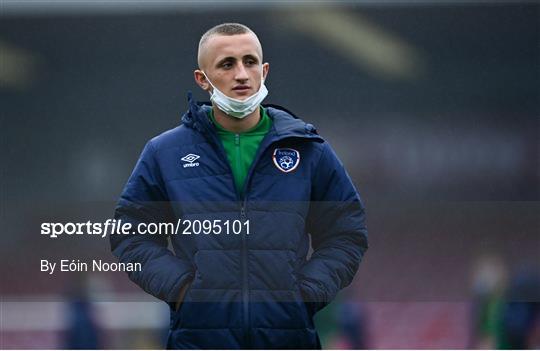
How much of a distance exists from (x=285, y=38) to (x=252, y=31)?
0.37 feet

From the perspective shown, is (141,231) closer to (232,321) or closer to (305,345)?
(232,321)

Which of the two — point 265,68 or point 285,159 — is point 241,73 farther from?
point 285,159

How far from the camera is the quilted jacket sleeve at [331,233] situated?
124 inches

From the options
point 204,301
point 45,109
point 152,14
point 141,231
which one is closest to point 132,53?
point 152,14

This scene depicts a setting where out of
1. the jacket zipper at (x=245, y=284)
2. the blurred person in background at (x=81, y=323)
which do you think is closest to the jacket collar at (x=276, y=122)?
the jacket zipper at (x=245, y=284)

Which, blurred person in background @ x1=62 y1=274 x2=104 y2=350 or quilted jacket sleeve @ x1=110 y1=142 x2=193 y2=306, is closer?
quilted jacket sleeve @ x1=110 y1=142 x2=193 y2=306

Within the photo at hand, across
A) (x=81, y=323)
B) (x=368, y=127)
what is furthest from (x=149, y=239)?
(x=368, y=127)

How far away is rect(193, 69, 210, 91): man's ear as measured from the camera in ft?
10.5

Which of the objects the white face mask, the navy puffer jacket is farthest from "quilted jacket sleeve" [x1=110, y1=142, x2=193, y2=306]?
the white face mask

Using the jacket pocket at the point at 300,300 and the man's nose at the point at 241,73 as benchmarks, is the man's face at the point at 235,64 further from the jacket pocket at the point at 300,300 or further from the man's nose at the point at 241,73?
the jacket pocket at the point at 300,300

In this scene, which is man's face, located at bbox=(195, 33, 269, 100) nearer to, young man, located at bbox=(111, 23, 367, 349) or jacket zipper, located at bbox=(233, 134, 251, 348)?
young man, located at bbox=(111, 23, 367, 349)

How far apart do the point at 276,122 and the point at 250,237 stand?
0.38 meters

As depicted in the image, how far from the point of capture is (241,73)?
3.14 metres

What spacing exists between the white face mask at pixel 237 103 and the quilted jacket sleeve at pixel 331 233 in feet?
0.88
